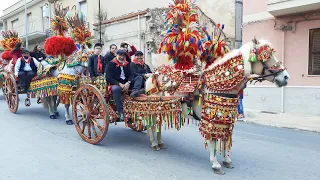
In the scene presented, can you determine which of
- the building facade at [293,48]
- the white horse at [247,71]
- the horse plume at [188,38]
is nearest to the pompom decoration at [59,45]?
the horse plume at [188,38]

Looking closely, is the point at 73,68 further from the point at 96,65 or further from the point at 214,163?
the point at 214,163

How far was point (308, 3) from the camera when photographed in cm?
817

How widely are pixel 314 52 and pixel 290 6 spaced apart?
1.85m

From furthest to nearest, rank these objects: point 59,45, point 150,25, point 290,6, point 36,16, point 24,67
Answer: point 36,16 < point 150,25 < point 290,6 < point 24,67 < point 59,45

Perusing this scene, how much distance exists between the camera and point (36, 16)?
22453mm

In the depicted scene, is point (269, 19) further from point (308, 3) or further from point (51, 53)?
point (51, 53)

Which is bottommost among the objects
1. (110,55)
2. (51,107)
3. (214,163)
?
(214,163)

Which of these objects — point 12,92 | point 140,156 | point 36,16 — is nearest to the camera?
point 140,156

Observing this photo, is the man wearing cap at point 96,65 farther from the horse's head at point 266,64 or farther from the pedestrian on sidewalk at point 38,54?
the pedestrian on sidewalk at point 38,54

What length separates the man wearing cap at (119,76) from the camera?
509 cm

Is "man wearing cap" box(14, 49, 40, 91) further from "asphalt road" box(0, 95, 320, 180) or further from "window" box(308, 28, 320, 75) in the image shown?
"window" box(308, 28, 320, 75)

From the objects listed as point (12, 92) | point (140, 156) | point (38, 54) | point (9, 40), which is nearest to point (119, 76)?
point (140, 156)

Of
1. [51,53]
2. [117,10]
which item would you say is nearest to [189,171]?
[51,53]

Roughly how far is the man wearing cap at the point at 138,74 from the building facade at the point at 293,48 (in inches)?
225
